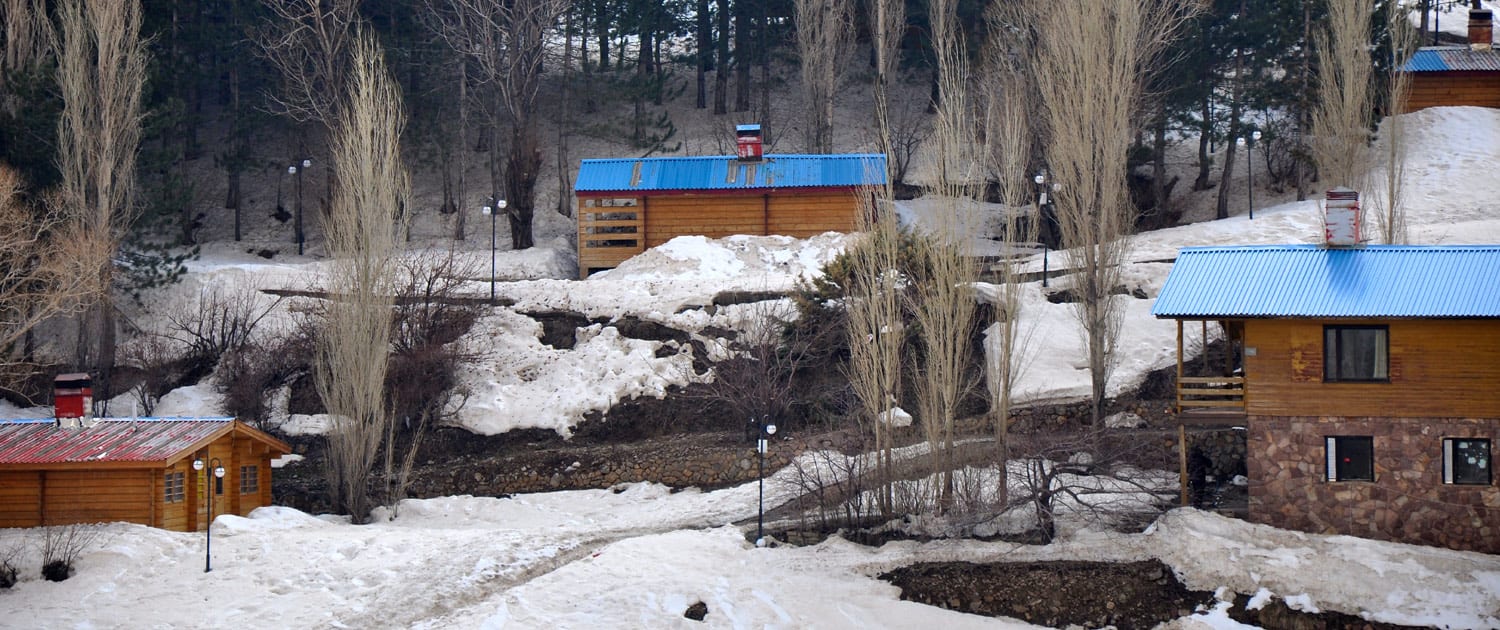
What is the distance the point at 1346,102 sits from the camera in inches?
1315

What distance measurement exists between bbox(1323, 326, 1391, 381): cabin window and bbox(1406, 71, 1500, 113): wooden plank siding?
23.5m

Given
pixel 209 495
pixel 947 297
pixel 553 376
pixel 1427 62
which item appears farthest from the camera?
pixel 1427 62

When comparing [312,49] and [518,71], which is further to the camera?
[518,71]

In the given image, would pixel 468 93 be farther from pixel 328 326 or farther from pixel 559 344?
pixel 328 326

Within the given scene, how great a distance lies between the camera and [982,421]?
90.0 ft

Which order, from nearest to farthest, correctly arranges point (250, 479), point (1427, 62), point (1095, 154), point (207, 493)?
point (207, 493) < point (250, 479) < point (1095, 154) < point (1427, 62)

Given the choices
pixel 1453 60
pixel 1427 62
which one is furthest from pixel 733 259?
pixel 1453 60

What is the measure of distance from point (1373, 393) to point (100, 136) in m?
27.6

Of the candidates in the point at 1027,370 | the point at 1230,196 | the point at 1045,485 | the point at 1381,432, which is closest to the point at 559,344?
the point at 1027,370

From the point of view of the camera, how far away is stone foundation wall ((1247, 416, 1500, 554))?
74.6ft

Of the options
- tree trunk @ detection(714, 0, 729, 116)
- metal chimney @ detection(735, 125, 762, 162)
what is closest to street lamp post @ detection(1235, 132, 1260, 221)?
metal chimney @ detection(735, 125, 762, 162)

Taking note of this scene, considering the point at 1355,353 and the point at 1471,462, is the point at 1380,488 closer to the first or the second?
the point at 1471,462

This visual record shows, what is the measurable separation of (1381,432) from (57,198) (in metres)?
27.4

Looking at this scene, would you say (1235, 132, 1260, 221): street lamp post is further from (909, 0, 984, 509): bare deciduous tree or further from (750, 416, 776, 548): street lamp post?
(750, 416, 776, 548): street lamp post
